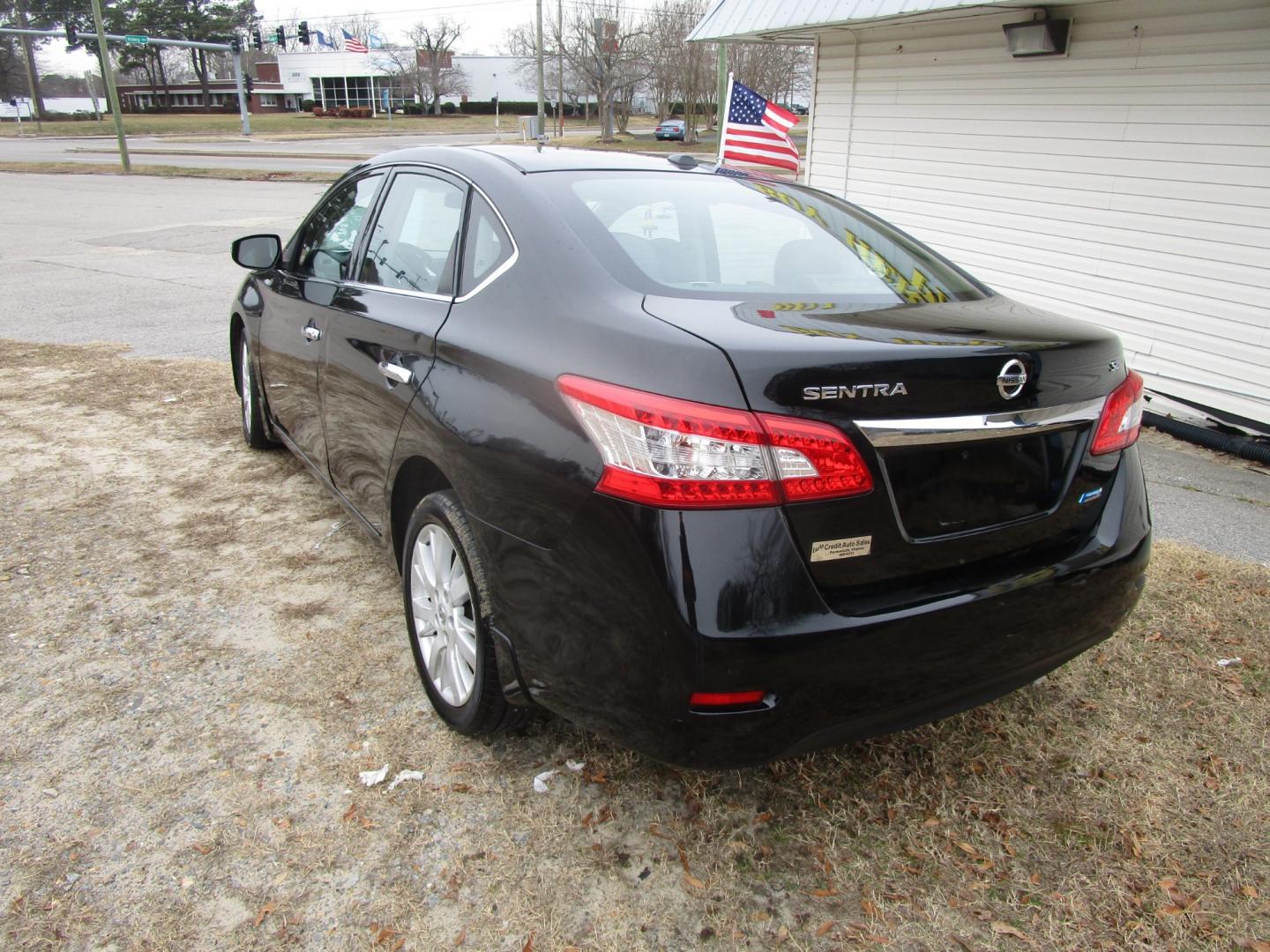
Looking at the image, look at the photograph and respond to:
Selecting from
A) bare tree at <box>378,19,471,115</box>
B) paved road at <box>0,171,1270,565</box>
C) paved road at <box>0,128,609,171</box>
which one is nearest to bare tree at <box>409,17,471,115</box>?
bare tree at <box>378,19,471,115</box>

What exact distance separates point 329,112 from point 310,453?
3258 inches

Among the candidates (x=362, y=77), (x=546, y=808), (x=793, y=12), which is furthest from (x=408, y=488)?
(x=362, y=77)

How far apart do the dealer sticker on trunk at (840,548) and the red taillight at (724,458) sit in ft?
0.34

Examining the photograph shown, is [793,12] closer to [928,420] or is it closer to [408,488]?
[408,488]

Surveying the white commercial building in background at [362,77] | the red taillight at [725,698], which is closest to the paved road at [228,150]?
the red taillight at [725,698]

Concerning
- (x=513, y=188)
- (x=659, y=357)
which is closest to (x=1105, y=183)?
(x=513, y=188)

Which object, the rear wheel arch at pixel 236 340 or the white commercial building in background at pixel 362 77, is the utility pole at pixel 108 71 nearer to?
the rear wheel arch at pixel 236 340

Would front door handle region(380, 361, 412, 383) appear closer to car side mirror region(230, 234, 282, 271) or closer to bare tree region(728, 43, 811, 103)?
car side mirror region(230, 234, 282, 271)

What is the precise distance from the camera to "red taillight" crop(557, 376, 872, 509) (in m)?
1.91

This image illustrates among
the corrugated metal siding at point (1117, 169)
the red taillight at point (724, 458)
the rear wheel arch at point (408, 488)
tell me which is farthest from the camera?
the corrugated metal siding at point (1117, 169)

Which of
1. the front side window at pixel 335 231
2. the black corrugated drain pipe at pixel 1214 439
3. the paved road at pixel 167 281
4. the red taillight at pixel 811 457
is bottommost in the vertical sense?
the black corrugated drain pipe at pixel 1214 439

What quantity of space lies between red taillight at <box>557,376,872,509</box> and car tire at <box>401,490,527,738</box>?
2.27ft

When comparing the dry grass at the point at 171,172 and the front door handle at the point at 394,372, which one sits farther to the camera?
the dry grass at the point at 171,172

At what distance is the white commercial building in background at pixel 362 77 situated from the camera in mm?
78875
